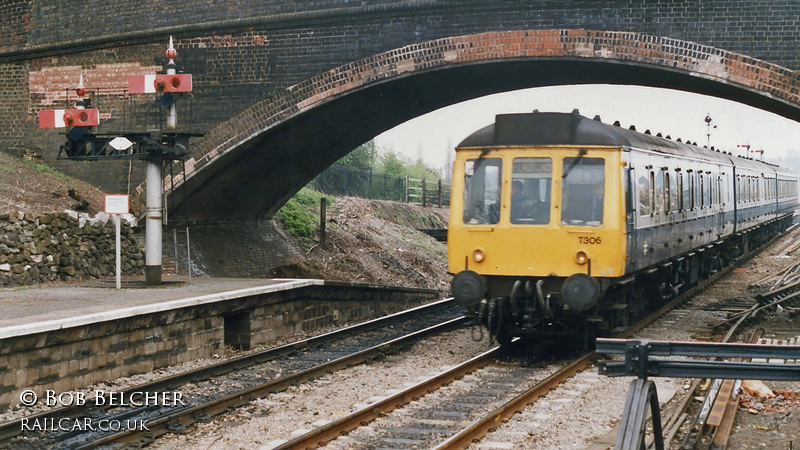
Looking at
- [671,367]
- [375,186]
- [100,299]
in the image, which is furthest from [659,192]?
[375,186]

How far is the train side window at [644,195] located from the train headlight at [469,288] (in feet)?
7.67

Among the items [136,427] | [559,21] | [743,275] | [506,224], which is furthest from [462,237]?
[743,275]

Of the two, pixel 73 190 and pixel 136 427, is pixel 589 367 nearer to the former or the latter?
pixel 136 427

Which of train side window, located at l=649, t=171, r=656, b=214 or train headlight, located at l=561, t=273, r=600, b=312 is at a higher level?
train side window, located at l=649, t=171, r=656, b=214

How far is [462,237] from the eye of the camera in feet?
38.4

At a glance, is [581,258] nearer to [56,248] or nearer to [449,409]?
[449,409]

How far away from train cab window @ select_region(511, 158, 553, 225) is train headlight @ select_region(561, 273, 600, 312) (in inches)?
32.3

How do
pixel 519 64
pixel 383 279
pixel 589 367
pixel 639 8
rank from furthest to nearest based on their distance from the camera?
1. pixel 383 279
2. pixel 519 64
3. pixel 639 8
4. pixel 589 367

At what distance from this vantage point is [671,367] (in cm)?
568

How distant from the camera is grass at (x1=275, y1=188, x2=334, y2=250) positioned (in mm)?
24309

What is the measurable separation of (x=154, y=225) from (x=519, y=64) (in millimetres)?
7021

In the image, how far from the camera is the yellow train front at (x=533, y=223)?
36.7 ft

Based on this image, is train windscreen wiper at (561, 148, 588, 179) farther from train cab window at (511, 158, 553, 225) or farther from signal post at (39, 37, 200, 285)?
signal post at (39, 37, 200, 285)

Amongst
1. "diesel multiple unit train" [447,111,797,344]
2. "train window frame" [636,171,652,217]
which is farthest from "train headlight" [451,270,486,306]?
"train window frame" [636,171,652,217]
